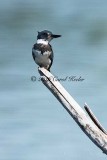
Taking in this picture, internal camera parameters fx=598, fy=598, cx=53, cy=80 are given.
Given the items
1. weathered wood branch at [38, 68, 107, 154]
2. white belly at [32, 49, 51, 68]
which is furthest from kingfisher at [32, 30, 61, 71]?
weathered wood branch at [38, 68, 107, 154]

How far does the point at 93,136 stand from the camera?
2.88 m

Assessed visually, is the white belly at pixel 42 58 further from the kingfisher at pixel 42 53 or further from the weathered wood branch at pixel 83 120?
the weathered wood branch at pixel 83 120

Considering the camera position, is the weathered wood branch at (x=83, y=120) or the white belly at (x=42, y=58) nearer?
the weathered wood branch at (x=83, y=120)

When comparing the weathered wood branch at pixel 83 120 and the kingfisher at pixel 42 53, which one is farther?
the kingfisher at pixel 42 53

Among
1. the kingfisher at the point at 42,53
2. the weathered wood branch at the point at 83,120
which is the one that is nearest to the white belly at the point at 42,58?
the kingfisher at the point at 42,53

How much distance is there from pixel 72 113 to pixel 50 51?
1473mm

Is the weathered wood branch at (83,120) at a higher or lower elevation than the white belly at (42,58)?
higher

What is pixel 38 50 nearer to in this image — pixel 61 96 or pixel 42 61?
pixel 42 61

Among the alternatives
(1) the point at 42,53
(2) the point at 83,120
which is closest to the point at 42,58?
(1) the point at 42,53

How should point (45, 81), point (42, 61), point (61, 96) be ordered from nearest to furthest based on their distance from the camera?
1. point (61, 96)
2. point (45, 81)
3. point (42, 61)

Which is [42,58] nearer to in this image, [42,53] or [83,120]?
[42,53]

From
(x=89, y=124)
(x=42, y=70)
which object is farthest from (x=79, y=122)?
(x=42, y=70)

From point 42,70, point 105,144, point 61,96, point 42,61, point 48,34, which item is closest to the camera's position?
point 105,144

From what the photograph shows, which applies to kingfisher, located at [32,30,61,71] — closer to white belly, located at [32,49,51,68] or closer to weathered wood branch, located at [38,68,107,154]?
white belly, located at [32,49,51,68]
